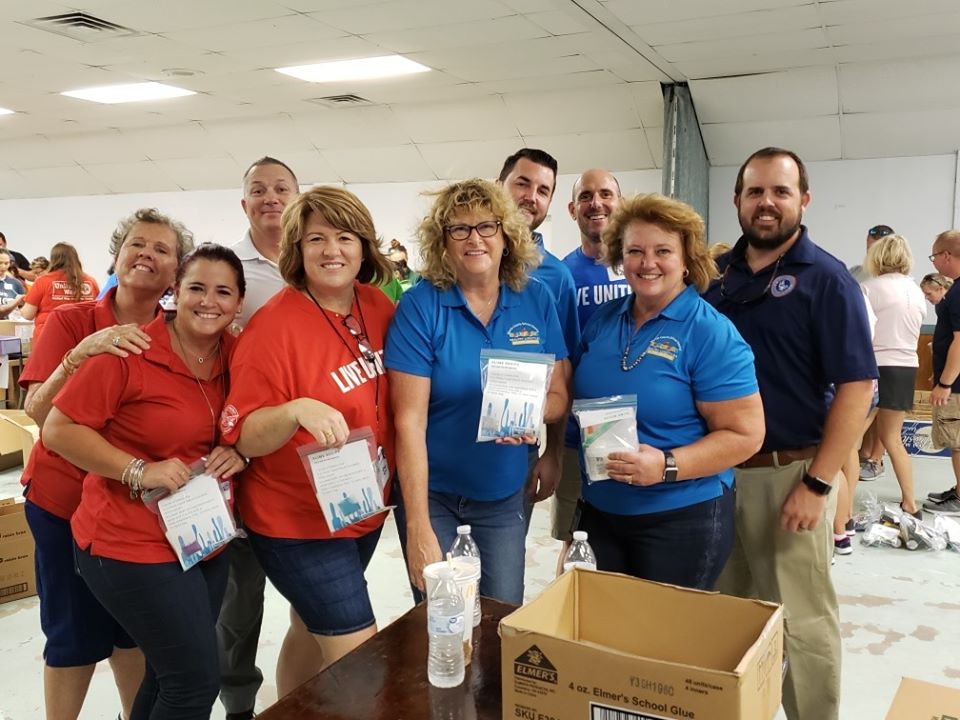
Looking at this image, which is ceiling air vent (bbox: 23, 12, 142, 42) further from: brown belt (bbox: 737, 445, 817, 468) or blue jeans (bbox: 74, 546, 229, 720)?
brown belt (bbox: 737, 445, 817, 468)

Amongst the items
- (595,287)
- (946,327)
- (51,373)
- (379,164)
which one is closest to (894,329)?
(946,327)

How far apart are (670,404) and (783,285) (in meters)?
0.58

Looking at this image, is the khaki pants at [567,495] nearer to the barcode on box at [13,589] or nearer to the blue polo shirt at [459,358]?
the blue polo shirt at [459,358]

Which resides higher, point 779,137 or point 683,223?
point 779,137

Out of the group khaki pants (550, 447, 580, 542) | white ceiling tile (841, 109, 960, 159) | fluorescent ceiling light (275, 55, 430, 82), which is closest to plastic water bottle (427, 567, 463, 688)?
khaki pants (550, 447, 580, 542)

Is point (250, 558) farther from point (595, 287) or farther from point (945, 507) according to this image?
point (945, 507)

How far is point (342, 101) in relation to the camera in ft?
23.6

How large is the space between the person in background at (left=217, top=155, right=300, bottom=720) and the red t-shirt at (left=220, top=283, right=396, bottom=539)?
23.4 inches

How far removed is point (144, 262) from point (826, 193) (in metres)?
6.58

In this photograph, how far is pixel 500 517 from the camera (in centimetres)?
204

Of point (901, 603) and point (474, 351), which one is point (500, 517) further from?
point (901, 603)

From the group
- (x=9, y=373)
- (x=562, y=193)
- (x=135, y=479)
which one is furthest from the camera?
(x=562, y=193)

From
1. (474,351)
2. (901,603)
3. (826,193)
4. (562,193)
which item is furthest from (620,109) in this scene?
(474,351)

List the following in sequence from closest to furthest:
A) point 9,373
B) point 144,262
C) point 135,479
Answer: point 135,479, point 144,262, point 9,373
